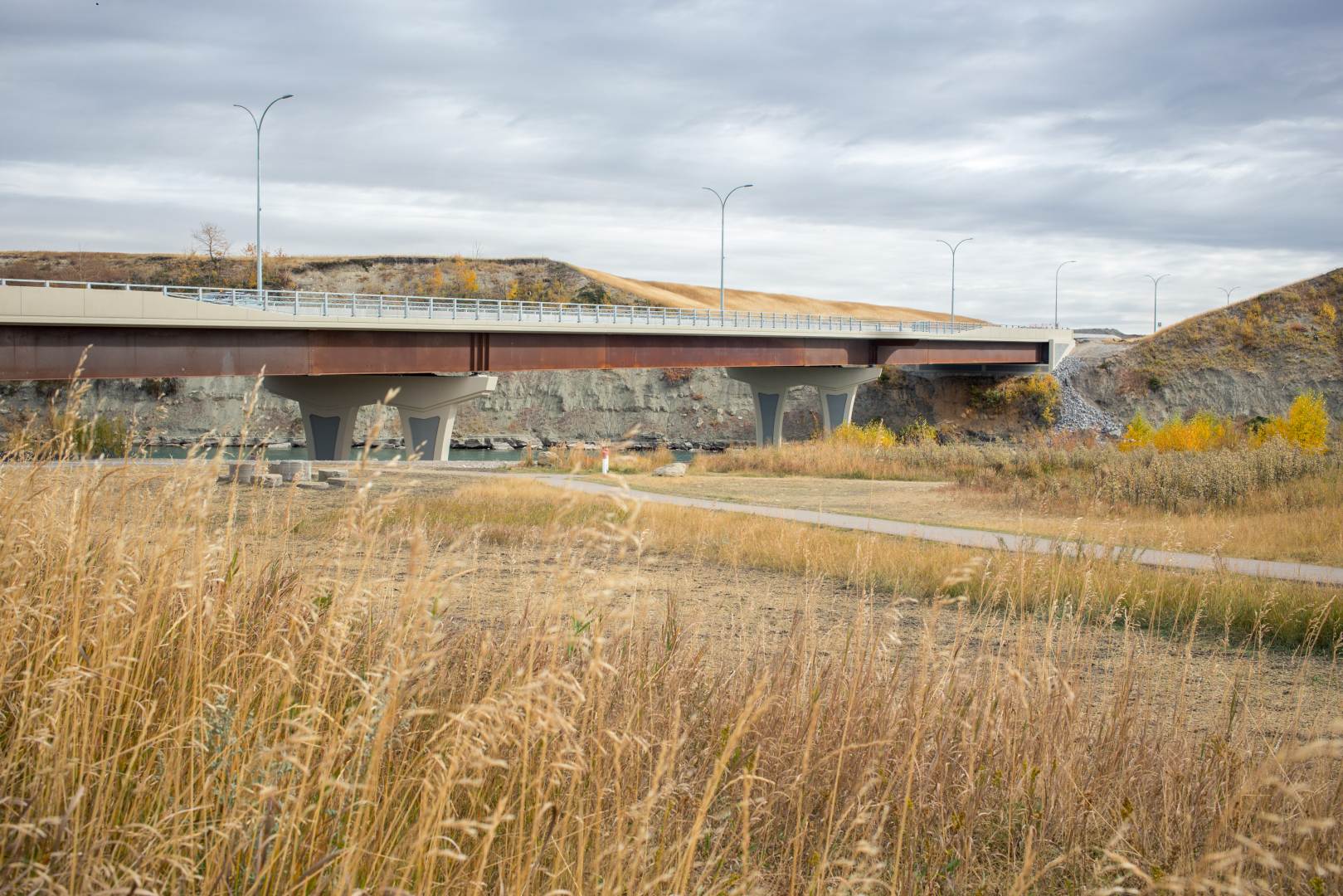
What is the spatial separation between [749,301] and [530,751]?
130124 millimetres

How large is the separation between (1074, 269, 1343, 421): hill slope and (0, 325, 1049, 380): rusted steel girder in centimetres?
2496

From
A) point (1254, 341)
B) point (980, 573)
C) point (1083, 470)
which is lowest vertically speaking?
point (980, 573)

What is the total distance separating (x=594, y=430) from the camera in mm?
87062

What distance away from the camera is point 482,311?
142ft

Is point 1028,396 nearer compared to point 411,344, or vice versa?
point 411,344

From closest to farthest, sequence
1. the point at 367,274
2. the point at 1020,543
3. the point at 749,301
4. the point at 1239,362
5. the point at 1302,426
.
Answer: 1. the point at 1020,543
2. the point at 1302,426
3. the point at 1239,362
4. the point at 367,274
5. the point at 749,301

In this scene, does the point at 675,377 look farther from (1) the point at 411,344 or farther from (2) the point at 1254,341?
(1) the point at 411,344

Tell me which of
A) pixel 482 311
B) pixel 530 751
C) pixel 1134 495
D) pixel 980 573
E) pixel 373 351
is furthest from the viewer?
pixel 482 311

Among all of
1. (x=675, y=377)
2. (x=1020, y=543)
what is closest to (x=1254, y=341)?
(x=675, y=377)

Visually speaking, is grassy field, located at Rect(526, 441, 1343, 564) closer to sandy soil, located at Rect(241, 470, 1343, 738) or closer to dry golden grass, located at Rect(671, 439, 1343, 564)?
dry golden grass, located at Rect(671, 439, 1343, 564)

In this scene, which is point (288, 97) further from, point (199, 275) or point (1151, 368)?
point (199, 275)

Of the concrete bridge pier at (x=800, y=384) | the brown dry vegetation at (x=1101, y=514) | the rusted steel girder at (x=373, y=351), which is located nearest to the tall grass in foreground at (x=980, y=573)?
the brown dry vegetation at (x=1101, y=514)

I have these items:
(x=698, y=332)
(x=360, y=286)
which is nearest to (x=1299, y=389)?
(x=698, y=332)

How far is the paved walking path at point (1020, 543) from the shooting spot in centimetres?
1221
